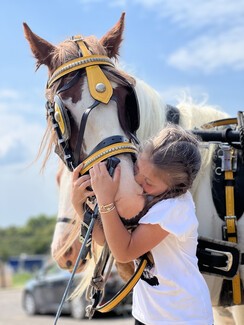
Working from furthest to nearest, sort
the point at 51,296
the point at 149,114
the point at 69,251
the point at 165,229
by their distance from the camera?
the point at 51,296 < the point at 69,251 < the point at 149,114 < the point at 165,229

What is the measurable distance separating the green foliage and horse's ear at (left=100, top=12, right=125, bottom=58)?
4856 centimetres

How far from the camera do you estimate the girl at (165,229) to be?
2203 mm

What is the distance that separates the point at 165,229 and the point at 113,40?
1.11 m

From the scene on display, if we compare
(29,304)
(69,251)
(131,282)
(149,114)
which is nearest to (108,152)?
(131,282)

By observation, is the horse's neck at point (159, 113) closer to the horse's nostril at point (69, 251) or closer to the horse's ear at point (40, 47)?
the horse's ear at point (40, 47)

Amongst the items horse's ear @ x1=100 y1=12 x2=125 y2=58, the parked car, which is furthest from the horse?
the parked car

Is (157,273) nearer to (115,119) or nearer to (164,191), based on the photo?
(164,191)

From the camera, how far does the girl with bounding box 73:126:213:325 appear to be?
2.20 metres

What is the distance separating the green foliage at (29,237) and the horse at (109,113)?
48413 millimetres

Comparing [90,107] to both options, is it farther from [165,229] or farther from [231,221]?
[231,221]

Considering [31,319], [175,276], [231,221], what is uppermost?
[231,221]

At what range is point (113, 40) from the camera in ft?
9.30

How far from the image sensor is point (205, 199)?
2771 millimetres

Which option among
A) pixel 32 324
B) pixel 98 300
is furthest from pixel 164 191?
pixel 32 324
